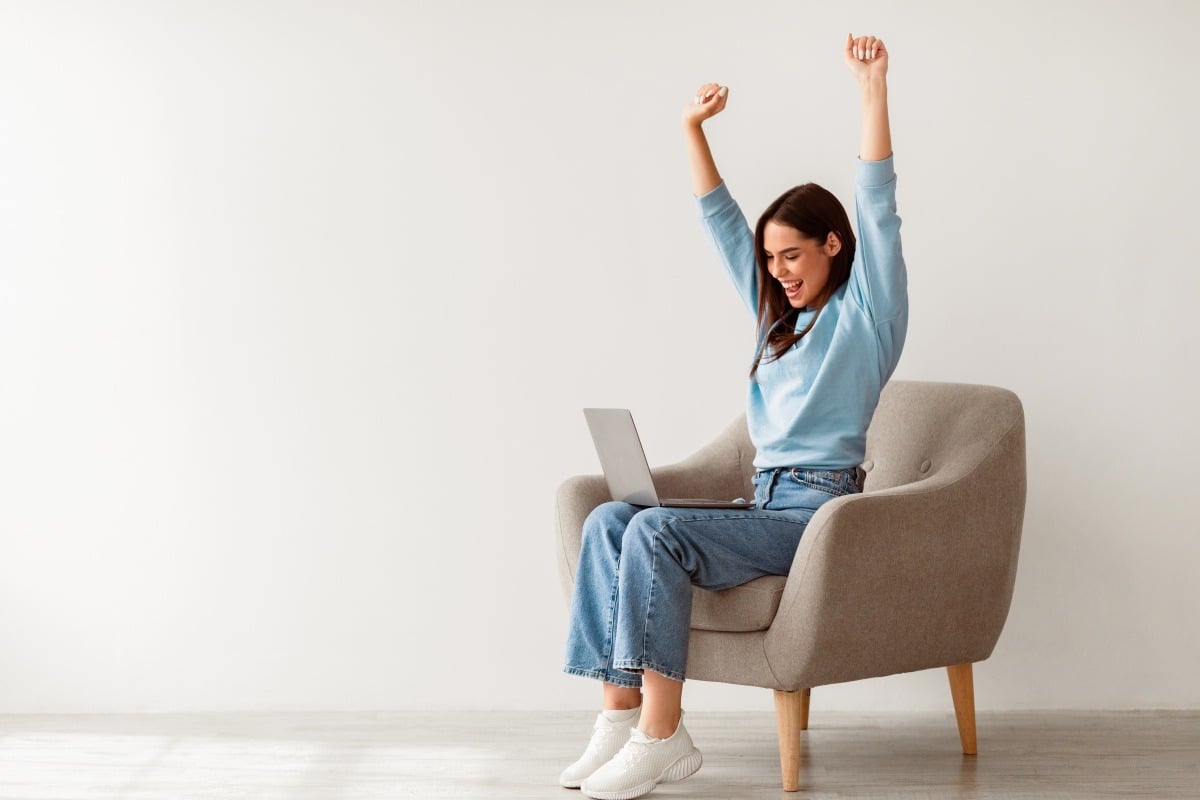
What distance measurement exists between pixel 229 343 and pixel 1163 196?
2160 millimetres

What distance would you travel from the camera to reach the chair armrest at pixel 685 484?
240 cm

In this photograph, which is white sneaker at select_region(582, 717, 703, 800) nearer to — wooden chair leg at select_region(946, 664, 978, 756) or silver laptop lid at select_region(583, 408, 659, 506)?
silver laptop lid at select_region(583, 408, 659, 506)

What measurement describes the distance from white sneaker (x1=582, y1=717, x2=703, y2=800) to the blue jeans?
0.34 feet

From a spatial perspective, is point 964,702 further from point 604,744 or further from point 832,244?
point 832,244

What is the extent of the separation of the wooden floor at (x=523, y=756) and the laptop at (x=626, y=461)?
50 centimetres

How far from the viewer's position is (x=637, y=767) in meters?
2.10

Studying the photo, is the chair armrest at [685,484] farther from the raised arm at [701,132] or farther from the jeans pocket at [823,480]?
the raised arm at [701,132]

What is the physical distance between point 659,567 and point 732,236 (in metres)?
0.74

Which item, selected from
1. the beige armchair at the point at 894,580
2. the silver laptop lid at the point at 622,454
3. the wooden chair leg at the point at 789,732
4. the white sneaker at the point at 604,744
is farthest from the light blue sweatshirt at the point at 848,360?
the white sneaker at the point at 604,744

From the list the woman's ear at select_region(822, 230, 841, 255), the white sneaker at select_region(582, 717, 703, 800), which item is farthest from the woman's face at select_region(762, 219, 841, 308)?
the white sneaker at select_region(582, 717, 703, 800)

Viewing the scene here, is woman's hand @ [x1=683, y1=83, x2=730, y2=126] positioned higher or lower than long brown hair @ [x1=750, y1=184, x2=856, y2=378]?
higher

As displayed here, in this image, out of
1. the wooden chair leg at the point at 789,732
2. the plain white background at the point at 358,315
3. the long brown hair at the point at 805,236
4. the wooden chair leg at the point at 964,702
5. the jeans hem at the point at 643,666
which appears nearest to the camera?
the jeans hem at the point at 643,666

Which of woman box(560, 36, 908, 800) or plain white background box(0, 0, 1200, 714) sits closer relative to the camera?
woman box(560, 36, 908, 800)

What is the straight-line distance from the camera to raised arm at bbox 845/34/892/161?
216 centimetres
